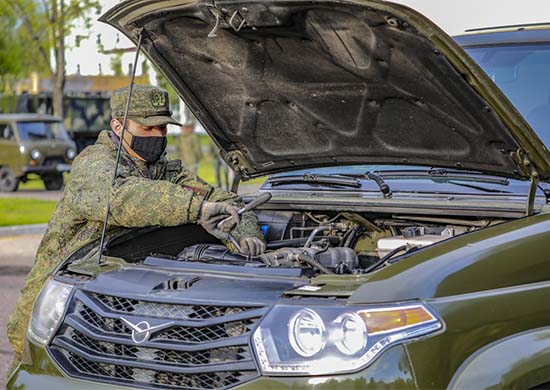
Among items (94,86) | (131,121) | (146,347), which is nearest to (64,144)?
(131,121)

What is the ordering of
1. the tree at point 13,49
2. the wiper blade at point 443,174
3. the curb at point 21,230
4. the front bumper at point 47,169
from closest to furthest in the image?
the wiper blade at point 443,174
the curb at point 21,230
the front bumper at point 47,169
the tree at point 13,49

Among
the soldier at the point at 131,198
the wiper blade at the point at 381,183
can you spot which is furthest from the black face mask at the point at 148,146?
the wiper blade at the point at 381,183

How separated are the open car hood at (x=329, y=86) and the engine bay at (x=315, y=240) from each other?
31cm

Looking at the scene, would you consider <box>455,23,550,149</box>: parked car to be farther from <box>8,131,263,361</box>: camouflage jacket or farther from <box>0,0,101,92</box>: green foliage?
<box>0,0,101,92</box>: green foliage

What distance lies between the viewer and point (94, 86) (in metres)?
56.7

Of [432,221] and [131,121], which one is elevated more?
[131,121]

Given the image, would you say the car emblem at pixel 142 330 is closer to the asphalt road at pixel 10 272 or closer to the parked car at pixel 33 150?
the asphalt road at pixel 10 272

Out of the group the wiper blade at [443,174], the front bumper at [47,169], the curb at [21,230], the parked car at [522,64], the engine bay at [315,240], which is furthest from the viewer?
the front bumper at [47,169]

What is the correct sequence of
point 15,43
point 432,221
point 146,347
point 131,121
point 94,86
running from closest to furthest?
1. point 146,347
2. point 432,221
3. point 131,121
4. point 15,43
5. point 94,86

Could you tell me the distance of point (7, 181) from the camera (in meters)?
Answer: 24.8

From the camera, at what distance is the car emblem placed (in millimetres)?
3793

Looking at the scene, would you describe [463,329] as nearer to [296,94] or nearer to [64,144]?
[296,94]

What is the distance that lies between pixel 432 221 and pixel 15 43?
33637 mm

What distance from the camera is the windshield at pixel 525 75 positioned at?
194 inches
